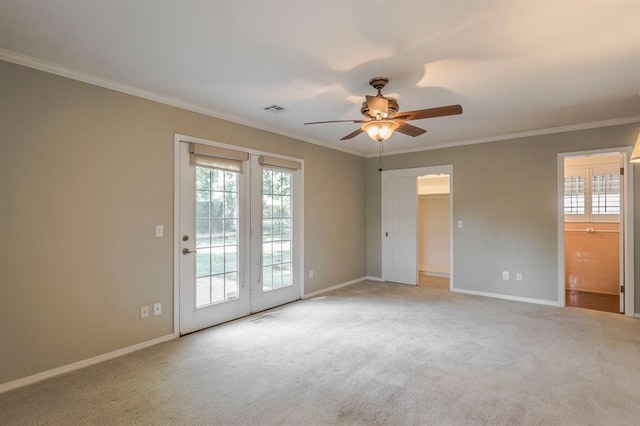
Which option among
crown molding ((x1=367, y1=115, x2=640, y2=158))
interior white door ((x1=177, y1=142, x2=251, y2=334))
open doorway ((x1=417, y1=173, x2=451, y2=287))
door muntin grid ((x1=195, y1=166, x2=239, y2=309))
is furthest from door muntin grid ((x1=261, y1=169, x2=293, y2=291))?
open doorway ((x1=417, y1=173, x2=451, y2=287))

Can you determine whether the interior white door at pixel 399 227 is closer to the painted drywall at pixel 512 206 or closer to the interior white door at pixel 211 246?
the painted drywall at pixel 512 206

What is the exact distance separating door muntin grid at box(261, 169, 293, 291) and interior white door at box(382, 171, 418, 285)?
2216 mm

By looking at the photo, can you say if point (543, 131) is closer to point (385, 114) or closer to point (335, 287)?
point (385, 114)

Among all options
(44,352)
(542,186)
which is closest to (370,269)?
(542,186)

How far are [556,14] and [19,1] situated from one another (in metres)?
3.19

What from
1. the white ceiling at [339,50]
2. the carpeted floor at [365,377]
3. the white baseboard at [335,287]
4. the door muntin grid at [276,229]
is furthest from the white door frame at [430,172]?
the door muntin grid at [276,229]

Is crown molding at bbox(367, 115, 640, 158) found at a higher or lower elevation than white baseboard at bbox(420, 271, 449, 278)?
higher

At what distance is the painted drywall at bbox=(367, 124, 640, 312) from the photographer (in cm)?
468

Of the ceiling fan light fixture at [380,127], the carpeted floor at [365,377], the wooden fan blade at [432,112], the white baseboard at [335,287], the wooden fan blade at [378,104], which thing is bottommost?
the carpeted floor at [365,377]

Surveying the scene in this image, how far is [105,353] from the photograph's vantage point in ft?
9.88

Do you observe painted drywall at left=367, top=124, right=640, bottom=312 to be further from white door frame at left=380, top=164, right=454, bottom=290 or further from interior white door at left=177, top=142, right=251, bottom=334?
interior white door at left=177, top=142, right=251, bottom=334

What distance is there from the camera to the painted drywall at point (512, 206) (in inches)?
184

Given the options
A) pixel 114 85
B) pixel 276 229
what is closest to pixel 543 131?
pixel 276 229

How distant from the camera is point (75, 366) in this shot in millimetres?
2828
